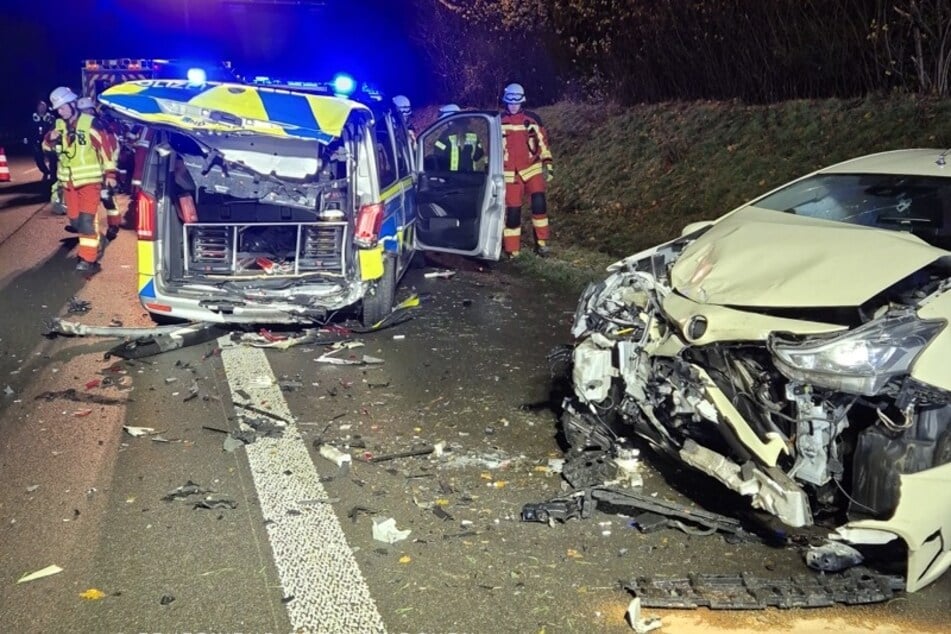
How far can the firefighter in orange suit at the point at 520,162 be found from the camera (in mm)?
9727

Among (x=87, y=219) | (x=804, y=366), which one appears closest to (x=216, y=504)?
(x=804, y=366)

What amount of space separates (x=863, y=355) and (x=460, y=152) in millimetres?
6519

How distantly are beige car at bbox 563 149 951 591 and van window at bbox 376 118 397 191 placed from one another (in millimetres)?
3163

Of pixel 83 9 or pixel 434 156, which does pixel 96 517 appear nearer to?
pixel 434 156

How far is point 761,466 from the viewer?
11.1 ft

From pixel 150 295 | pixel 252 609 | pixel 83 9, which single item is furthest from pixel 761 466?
pixel 83 9

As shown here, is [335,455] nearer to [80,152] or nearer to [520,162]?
[520,162]

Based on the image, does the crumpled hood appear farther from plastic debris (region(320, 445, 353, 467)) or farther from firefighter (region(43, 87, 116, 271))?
firefighter (region(43, 87, 116, 271))

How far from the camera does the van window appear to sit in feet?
23.7

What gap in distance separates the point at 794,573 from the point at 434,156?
6.64 meters

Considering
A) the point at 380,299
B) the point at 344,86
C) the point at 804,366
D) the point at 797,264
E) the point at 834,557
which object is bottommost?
the point at 834,557

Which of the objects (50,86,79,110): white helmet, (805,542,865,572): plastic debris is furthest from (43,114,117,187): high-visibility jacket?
(805,542,865,572): plastic debris

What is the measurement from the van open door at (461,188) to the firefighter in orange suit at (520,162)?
18.2 inches

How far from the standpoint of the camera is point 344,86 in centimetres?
721
